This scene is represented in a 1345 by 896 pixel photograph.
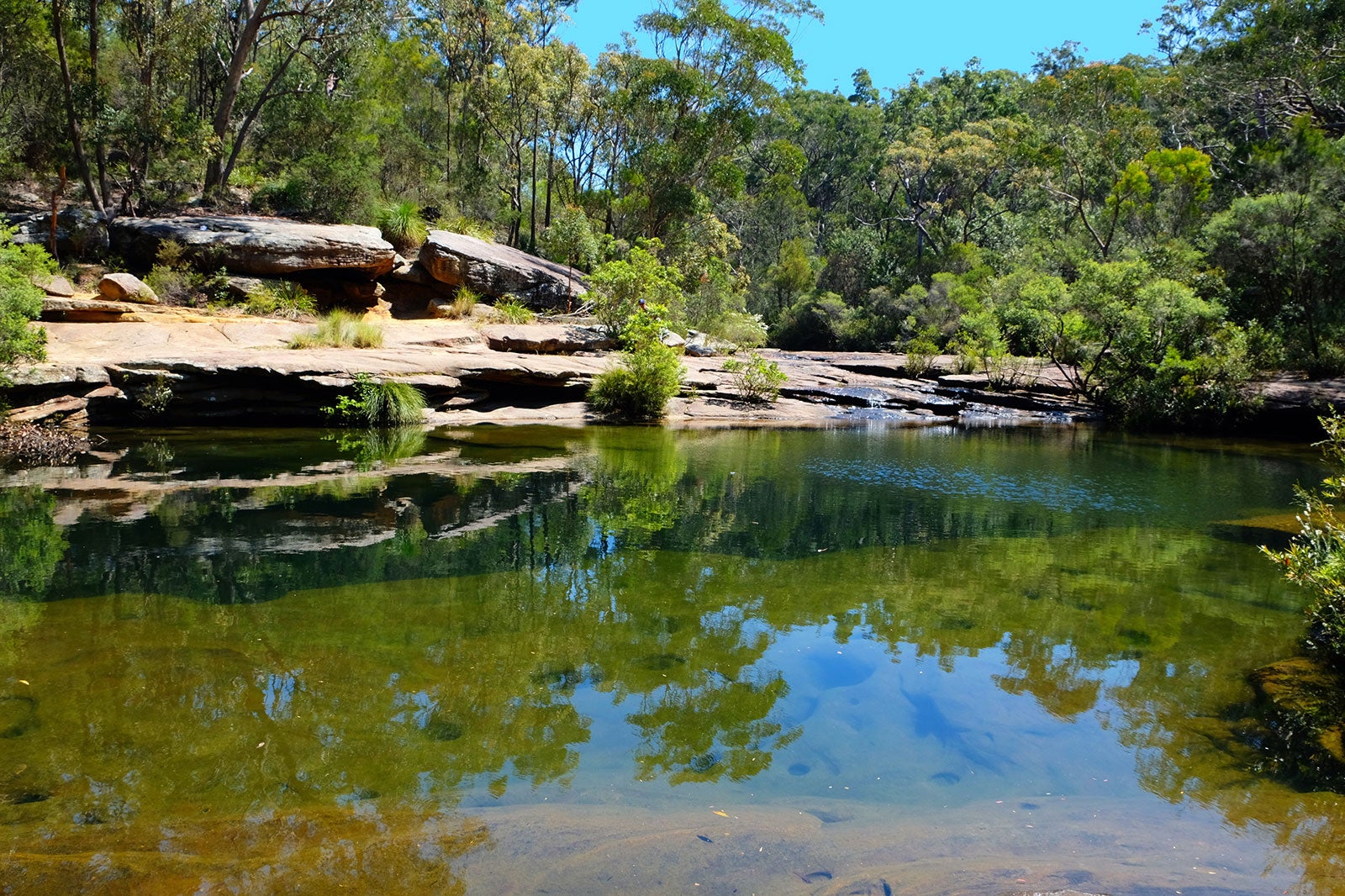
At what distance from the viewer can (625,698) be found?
4652 mm

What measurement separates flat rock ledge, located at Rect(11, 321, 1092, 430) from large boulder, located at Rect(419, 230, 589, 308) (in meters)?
2.54

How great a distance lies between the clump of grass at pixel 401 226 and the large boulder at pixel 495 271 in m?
0.45

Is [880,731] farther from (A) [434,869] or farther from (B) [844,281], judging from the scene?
(B) [844,281]

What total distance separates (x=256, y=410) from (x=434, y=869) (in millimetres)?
13266

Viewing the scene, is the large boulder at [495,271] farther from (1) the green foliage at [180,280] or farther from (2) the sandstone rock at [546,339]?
(1) the green foliage at [180,280]

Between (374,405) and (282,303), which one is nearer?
(374,405)

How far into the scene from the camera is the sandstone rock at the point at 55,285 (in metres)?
15.6

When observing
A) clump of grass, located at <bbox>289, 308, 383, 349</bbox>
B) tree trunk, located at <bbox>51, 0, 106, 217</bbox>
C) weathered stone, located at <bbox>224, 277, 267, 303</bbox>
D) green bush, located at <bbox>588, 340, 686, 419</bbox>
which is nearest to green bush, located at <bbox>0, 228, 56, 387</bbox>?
clump of grass, located at <bbox>289, 308, 383, 349</bbox>

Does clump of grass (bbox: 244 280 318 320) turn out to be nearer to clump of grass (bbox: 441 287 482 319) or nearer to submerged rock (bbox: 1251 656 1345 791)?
clump of grass (bbox: 441 287 482 319)

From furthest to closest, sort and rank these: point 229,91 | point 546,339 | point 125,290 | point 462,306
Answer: point 229,91
point 462,306
point 546,339
point 125,290

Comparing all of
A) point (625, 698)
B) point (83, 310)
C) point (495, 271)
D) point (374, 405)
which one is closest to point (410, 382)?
point (374, 405)

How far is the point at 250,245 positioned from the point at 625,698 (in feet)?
62.8

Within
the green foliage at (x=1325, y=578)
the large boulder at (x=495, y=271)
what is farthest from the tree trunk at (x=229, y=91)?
the green foliage at (x=1325, y=578)

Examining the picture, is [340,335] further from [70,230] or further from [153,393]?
[70,230]
